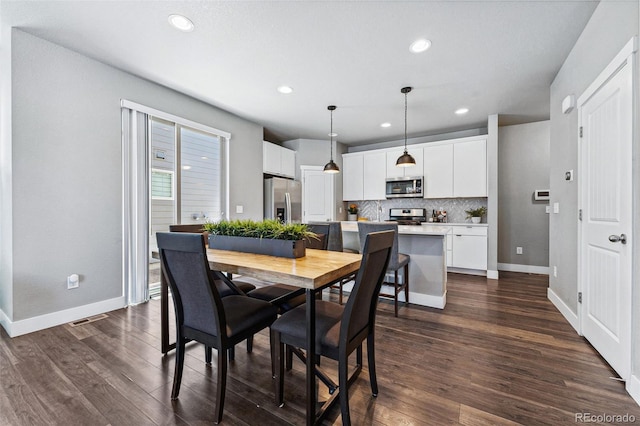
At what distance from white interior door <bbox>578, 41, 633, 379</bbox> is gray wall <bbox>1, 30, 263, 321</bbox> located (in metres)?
4.43

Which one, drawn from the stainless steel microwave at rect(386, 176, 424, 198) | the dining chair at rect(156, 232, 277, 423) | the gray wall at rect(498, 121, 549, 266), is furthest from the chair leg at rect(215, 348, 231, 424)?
the gray wall at rect(498, 121, 549, 266)

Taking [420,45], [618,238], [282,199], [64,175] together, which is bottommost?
[618,238]

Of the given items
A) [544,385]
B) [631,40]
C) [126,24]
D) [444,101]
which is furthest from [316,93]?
[544,385]

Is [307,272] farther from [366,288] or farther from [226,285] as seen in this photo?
[226,285]

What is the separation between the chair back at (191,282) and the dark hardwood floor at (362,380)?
52 cm

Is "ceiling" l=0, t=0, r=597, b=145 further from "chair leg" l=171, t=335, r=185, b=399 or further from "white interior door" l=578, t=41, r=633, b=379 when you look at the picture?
"chair leg" l=171, t=335, r=185, b=399

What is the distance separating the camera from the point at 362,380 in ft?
5.69

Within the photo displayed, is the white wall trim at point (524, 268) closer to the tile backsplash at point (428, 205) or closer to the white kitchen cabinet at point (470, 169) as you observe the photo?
the tile backsplash at point (428, 205)

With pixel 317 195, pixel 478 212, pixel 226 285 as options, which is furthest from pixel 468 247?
pixel 226 285

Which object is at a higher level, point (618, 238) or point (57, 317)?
point (618, 238)

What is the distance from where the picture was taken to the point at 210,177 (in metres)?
4.05

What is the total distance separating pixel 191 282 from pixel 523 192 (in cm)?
554

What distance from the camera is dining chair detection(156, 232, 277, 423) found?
4.32 feet

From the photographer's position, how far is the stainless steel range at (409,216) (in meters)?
5.49
